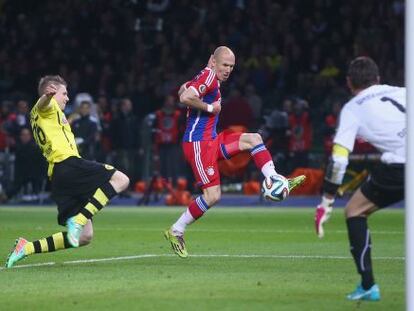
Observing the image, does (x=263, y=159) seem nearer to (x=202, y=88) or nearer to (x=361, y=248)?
(x=202, y=88)

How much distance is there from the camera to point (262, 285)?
1158 cm

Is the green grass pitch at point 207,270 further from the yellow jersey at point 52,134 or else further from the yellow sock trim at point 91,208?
the yellow jersey at point 52,134

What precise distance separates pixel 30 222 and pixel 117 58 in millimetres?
12150

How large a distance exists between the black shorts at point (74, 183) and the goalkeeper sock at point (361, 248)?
4.04 m

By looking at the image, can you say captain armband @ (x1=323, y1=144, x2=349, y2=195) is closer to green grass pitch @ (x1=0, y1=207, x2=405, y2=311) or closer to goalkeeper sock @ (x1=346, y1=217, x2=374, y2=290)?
goalkeeper sock @ (x1=346, y1=217, x2=374, y2=290)

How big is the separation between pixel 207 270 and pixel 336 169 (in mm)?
3306

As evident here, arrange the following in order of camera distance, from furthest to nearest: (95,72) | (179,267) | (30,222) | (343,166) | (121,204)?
(95,72), (121,204), (30,222), (179,267), (343,166)

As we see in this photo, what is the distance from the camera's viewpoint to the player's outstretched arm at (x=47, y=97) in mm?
13211

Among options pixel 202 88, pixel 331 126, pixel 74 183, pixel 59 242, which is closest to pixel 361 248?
pixel 59 242

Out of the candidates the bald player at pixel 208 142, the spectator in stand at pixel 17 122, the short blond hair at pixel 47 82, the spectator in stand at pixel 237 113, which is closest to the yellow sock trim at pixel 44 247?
the short blond hair at pixel 47 82

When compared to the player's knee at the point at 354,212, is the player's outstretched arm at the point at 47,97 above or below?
above

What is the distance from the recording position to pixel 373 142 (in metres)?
10.6

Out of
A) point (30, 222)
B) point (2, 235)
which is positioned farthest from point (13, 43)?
point (2, 235)

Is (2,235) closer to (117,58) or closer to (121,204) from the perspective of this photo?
(121,204)
